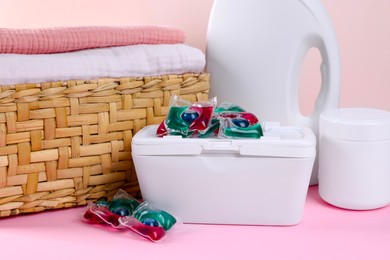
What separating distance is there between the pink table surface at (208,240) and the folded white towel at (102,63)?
0.63 ft

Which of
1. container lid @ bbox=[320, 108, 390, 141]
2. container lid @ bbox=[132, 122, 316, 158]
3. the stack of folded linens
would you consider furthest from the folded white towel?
container lid @ bbox=[320, 108, 390, 141]

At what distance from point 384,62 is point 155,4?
0.44 metres

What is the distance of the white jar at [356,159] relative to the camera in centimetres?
83

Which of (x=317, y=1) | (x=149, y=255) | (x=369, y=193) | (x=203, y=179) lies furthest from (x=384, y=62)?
(x=149, y=255)

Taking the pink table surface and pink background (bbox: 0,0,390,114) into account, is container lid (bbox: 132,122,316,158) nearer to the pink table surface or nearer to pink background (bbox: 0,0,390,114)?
the pink table surface

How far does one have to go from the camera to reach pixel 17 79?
0.79 metres

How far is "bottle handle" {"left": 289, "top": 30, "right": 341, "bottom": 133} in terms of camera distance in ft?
3.06

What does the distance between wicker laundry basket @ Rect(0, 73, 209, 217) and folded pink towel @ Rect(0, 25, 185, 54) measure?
55 millimetres

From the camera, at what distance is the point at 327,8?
3.77 ft

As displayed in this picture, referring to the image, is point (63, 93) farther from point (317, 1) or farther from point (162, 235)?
point (317, 1)

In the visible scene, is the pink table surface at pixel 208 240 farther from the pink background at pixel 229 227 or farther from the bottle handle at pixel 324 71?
the bottle handle at pixel 324 71

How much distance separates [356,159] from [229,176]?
18 cm

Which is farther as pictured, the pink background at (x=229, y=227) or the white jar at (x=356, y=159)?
the white jar at (x=356, y=159)

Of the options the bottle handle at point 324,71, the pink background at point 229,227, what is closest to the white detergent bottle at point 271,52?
the bottle handle at point 324,71
